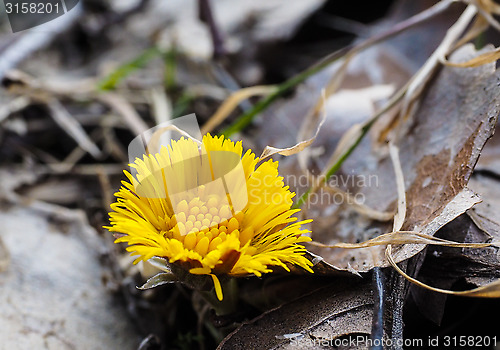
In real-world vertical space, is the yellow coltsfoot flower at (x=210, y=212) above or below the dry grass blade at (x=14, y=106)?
above

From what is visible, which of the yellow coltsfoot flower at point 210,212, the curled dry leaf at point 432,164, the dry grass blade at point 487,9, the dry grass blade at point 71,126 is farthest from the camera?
the dry grass blade at point 71,126

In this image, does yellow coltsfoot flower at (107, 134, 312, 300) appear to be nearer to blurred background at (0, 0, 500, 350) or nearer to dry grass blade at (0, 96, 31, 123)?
blurred background at (0, 0, 500, 350)

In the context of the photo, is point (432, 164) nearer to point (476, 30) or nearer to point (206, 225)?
point (476, 30)

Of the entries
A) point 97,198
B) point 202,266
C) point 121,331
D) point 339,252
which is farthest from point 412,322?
point 97,198

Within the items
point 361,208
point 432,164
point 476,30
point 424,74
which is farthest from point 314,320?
point 476,30

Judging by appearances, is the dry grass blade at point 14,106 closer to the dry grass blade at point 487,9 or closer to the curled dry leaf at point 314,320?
the curled dry leaf at point 314,320

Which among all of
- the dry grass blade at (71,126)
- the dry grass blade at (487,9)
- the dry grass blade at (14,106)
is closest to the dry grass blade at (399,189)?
the dry grass blade at (487,9)
